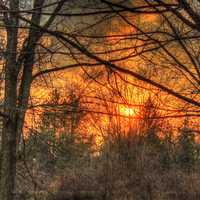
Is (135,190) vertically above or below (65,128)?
below

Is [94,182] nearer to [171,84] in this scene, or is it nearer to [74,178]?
[74,178]

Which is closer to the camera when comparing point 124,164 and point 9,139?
point 9,139

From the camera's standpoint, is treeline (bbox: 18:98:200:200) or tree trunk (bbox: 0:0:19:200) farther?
treeline (bbox: 18:98:200:200)

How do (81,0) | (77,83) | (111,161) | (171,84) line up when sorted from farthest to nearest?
(111,161)
(77,83)
(171,84)
(81,0)

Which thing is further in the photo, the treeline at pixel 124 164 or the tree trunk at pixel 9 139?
the treeline at pixel 124 164

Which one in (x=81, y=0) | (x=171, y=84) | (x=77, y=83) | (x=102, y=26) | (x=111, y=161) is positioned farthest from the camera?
(x=111, y=161)

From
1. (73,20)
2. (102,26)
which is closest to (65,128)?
(73,20)

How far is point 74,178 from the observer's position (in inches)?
599

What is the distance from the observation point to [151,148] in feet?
51.6

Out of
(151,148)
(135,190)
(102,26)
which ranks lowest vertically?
(135,190)

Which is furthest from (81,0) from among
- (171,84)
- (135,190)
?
(135,190)

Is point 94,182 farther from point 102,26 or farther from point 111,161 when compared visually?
point 102,26

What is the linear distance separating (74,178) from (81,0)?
885 cm

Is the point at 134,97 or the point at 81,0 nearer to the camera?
the point at 81,0
